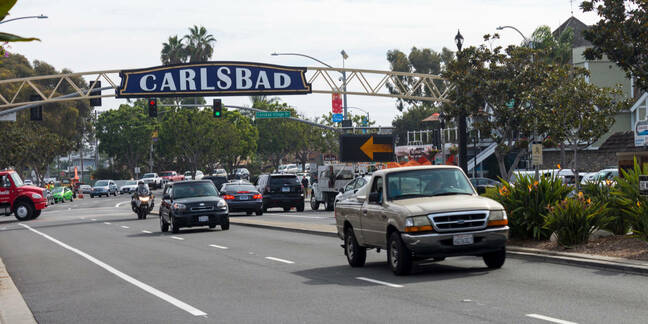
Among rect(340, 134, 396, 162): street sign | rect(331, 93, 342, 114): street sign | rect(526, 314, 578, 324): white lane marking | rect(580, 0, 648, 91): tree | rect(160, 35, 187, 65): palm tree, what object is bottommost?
rect(526, 314, 578, 324): white lane marking

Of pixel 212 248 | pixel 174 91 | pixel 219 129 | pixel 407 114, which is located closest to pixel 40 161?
pixel 219 129

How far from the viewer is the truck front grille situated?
13.2m

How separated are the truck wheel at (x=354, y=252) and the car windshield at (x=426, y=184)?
1.58 meters

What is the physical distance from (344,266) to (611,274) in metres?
4.89

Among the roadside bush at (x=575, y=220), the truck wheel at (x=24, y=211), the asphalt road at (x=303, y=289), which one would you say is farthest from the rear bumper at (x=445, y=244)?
the truck wheel at (x=24, y=211)

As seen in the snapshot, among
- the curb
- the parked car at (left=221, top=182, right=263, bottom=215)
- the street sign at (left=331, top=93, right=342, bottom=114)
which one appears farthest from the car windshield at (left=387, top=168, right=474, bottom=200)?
the street sign at (left=331, top=93, right=342, bottom=114)

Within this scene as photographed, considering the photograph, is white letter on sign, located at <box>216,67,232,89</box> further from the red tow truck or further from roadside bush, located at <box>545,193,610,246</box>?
roadside bush, located at <box>545,193,610,246</box>

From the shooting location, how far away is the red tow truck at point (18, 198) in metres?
41.8

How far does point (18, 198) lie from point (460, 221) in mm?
33789

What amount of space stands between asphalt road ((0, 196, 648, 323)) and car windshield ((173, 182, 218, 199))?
802 cm

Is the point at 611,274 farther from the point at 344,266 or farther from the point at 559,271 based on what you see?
the point at 344,266

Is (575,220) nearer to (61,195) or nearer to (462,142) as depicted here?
(462,142)

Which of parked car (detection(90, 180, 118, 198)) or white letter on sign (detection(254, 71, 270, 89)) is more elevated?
white letter on sign (detection(254, 71, 270, 89))

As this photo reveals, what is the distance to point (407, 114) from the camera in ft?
361
